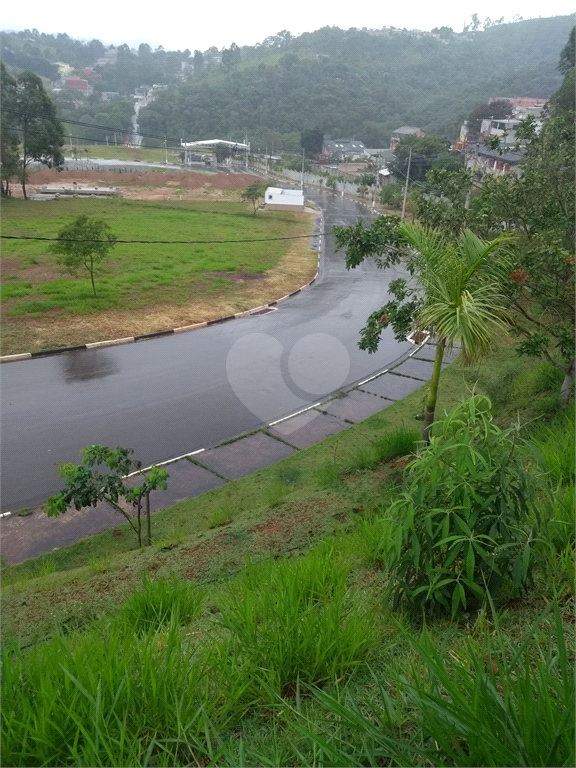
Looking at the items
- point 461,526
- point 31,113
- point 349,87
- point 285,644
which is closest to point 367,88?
point 349,87

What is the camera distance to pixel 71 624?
157 inches

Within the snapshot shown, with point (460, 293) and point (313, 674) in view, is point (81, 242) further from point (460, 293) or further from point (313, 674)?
point (313, 674)

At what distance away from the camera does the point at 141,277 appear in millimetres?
20141

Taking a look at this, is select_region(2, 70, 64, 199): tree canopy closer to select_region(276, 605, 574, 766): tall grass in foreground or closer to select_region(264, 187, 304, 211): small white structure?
select_region(264, 187, 304, 211): small white structure

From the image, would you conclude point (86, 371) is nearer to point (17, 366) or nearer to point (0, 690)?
point (17, 366)

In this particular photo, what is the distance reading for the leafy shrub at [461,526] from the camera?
100.0 inches

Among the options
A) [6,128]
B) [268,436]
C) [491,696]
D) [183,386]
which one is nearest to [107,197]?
[6,128]

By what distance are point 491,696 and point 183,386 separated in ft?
35.2

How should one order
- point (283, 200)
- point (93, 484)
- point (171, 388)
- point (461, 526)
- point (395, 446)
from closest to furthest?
1. point (461, 526)
2. point (93, 484)
3. point (395, 446)
4. point (171, 388)
5. point (283, 200)

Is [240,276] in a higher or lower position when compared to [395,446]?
lower

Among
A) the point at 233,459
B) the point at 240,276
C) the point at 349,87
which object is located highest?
the point at 349,87

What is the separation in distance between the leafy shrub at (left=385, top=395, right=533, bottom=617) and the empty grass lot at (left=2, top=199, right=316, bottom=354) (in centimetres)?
1253

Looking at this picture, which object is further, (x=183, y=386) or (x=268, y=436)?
(x=183, y=386)

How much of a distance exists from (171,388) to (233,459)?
133 inches
